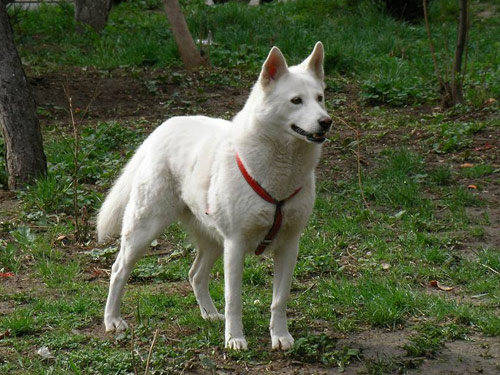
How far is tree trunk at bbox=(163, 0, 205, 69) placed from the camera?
1181cm

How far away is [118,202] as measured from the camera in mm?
5547

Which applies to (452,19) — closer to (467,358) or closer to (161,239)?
(161,239)

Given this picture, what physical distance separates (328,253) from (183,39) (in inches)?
250

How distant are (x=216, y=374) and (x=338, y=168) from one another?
4.05 meters

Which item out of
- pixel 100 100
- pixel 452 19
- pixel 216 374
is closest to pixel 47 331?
pixel 216 374

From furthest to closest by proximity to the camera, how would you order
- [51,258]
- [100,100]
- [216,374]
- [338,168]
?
[100,100]
[338,168]
[51,258]
[216,374]

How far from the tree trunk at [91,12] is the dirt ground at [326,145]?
2414 mm

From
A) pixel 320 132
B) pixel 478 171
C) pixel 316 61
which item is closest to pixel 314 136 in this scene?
pixel 320 132

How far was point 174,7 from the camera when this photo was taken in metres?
11.9

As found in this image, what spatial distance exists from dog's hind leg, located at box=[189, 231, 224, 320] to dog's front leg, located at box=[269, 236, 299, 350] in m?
0.65

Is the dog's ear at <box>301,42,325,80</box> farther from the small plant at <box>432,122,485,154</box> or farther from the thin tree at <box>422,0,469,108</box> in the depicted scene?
the thin tree at <box>422,0,469,108</box>

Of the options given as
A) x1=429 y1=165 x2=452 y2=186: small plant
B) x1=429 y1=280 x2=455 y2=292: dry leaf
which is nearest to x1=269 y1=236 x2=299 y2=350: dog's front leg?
x1=429 y1=280 x2=455 y2=292: dry leaf

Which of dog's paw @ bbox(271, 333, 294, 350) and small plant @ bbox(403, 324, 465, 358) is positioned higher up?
dog's paw @ bbox(271, 333, 294, 350)

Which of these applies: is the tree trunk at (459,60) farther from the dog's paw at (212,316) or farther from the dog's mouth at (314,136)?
the dog's mouth at (314,136)
